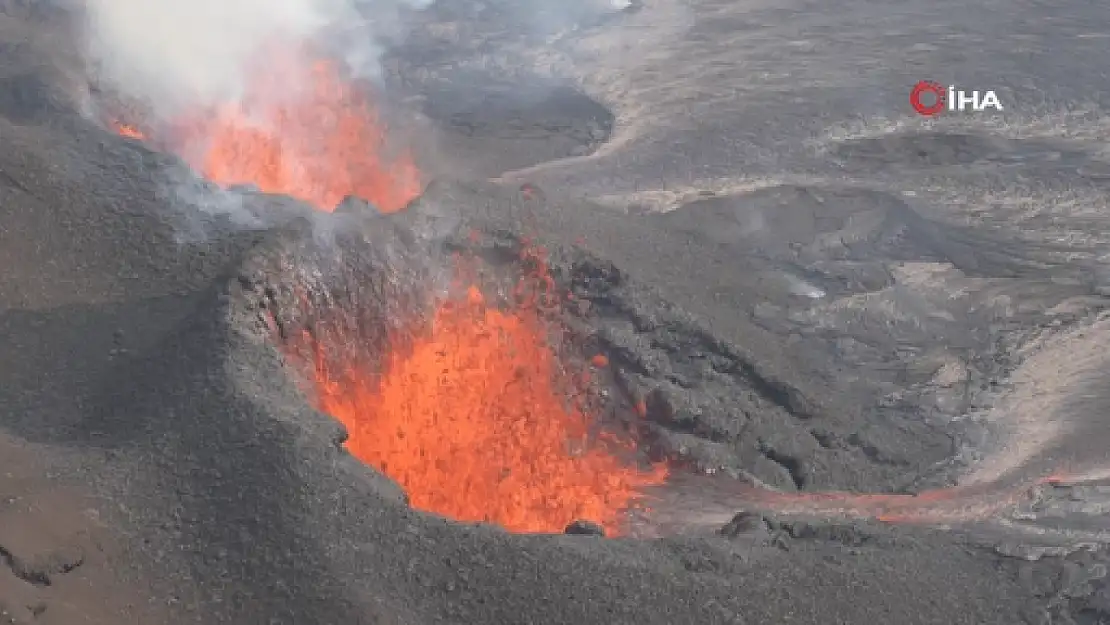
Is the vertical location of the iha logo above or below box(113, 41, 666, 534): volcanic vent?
below

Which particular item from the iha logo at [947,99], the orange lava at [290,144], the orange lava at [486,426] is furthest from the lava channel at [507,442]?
the iha logo at [947,99]

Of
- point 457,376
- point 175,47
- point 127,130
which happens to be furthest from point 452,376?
point 175,47

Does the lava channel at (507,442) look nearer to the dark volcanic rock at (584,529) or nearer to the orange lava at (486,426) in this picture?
the orange lava at (486,426)

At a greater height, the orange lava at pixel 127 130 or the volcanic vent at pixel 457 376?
the orange lava at pixel 127 130

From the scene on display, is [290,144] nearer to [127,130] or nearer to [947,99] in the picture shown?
[127,130]

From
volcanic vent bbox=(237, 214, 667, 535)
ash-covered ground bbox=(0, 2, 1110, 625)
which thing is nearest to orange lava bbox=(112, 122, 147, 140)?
ash-covered ground bbox=(0, 2, 1110, 625)

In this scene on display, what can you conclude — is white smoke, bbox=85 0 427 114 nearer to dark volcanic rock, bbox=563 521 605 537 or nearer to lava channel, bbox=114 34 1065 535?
lava channel, bbox=114 34 1065 535

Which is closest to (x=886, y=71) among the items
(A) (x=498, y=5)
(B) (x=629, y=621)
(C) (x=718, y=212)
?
(C) (x=718, y=212)
